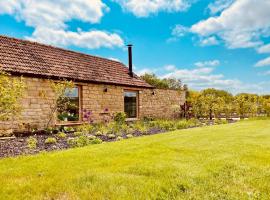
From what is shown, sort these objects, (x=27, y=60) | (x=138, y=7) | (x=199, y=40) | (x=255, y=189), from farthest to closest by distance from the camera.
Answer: (x=199, y=40) < (x=138, y=7) < (x=27, y=60) < (x=255, y=189)

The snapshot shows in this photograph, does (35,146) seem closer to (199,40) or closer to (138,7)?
(138,7)

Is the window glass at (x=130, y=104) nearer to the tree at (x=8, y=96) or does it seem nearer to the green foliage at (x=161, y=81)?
the tree at (x=8, y=96)

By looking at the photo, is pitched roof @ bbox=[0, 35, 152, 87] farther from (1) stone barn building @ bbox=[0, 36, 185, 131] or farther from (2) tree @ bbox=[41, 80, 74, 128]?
(2) tree @ bbox=[41, 80, 74, 128]

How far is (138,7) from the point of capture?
17.4 meters

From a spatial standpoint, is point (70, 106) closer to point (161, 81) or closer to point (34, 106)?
point (34, 106)

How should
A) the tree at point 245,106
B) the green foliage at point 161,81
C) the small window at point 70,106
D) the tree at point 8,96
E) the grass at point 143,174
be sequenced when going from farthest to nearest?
the green foliage at point 161,81
the tree at point 245,106
the small window at point 70,106
the tree at point 8,96
the grass at point 143,174

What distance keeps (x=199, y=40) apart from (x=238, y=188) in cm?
2019

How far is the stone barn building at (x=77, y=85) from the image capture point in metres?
13.9

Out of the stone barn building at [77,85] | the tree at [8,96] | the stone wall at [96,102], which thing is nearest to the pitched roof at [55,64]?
the stone barn building at [77,85]

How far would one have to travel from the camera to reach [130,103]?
20.6 meters

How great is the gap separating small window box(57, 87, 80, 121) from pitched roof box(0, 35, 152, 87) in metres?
0.84

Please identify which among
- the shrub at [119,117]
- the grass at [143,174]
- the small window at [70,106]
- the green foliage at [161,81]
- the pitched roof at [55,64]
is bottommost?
the grass at [143,174]

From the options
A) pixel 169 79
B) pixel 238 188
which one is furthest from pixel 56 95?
pixel 169 79

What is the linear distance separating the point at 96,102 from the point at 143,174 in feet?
40.5
